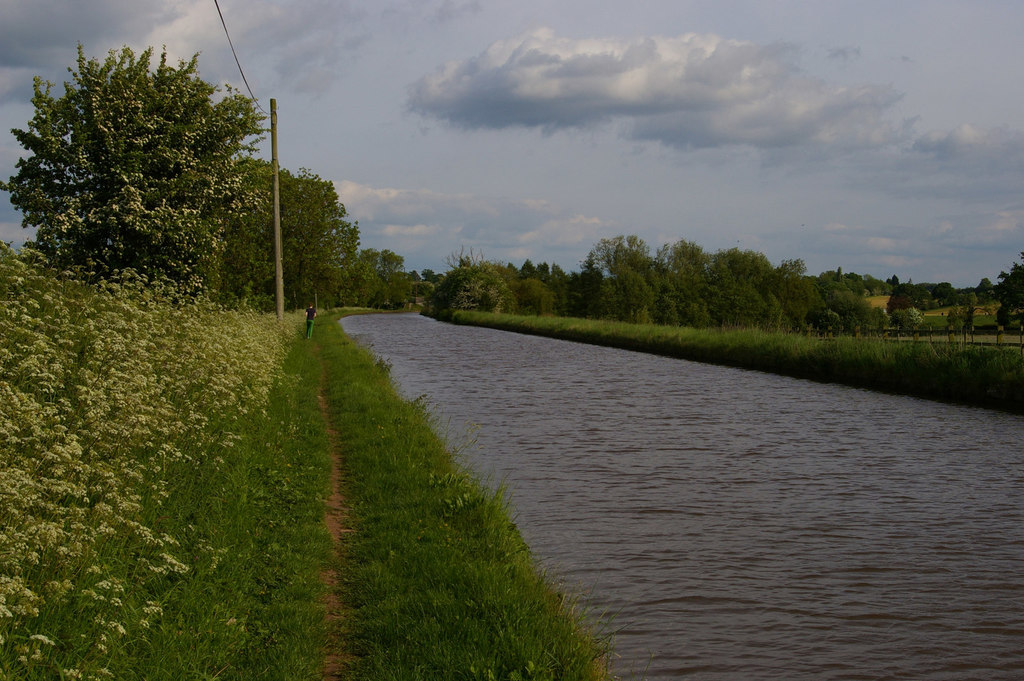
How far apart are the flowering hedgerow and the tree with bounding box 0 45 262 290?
773 centimetres

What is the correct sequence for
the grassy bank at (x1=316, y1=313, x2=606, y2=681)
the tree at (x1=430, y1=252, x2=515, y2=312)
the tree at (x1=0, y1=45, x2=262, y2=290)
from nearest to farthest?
the grassy bank at (x1=316, y1=313, x2=606, y2=681)
the tree at (x1=0, y1=45, x2=262, y2=290)
the tree at (x1=430, y1=252, x2=515, y2=312)

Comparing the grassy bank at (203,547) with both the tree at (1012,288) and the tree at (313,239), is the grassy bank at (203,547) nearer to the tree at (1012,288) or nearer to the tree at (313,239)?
the tree at (313,239)

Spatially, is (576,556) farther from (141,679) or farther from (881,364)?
(881,364)

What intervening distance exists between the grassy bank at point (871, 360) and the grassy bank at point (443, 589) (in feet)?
46.4

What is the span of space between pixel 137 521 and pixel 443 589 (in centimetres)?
212

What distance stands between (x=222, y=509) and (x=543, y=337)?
147 feet

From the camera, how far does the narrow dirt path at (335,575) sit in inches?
196

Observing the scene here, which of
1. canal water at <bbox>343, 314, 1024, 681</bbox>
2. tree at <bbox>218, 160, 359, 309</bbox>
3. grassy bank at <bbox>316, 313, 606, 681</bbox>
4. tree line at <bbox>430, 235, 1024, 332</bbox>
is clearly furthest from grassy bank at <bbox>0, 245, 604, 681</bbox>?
tree line at <bbox>430, 235, 1024, 332</bbox>

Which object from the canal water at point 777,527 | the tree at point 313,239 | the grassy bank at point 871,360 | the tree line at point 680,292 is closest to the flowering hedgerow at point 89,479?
the canal water at point 777,527

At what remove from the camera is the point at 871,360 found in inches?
882

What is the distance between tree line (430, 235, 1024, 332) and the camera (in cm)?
8553

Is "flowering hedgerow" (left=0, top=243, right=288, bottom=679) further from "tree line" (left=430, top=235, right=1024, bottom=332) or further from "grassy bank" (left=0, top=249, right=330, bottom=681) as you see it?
"tree line" (left=430, top=235, right=1024, bottom=332)

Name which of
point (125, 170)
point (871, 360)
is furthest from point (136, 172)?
point (871, 360)

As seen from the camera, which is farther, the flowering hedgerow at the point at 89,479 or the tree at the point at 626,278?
the tree at the point at 626,278
